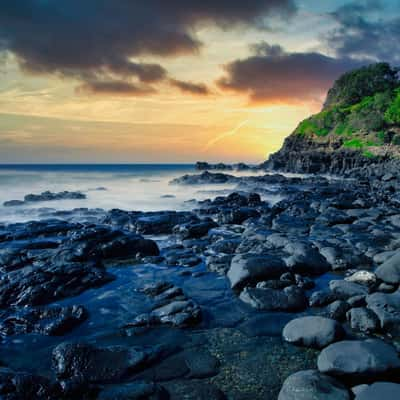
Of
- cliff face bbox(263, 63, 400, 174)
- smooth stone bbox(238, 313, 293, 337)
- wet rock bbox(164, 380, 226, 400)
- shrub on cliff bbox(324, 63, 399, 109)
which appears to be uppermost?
shrub on cliff bbox(324, 63, 399, 109)

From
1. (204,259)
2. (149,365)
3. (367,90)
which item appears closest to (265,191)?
(204,259)

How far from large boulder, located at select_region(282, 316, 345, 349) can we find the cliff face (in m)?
42.7

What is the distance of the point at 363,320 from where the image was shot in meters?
5.33

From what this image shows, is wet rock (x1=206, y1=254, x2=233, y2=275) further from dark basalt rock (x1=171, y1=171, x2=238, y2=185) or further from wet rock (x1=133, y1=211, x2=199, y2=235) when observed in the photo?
dark basalt rock (x1=171, y1=171, x2=238, y2=185)

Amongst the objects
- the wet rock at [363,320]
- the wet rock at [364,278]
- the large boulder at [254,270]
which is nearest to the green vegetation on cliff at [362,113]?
the wet rock at [364,278]

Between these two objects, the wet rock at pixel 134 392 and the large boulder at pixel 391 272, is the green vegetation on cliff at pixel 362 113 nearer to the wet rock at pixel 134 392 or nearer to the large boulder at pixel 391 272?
the large boulder at pixel 391 272

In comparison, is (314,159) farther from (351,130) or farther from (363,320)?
(363,320)

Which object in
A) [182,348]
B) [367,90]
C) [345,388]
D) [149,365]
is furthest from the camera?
[367,90]

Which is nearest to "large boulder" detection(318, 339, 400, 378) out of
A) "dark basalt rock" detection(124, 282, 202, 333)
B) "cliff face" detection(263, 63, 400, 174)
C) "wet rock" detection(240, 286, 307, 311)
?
"wet rock" detection(240, 286, 307, 311)

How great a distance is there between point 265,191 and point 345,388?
25.4 meters

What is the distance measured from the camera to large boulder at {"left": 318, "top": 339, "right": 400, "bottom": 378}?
4.03 metres

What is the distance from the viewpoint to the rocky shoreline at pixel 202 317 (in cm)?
406

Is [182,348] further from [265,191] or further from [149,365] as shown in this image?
[265,191]

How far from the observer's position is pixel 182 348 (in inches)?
197
